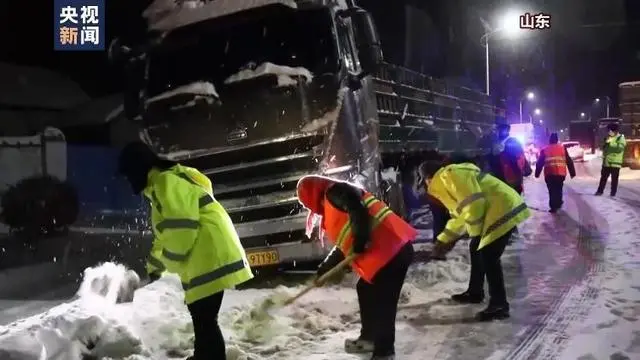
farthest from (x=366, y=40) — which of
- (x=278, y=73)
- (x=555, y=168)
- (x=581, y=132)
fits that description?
(x=581, y=132)

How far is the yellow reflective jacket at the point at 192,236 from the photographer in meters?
4.03

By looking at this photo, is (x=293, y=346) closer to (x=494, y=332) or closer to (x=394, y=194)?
(x=494, y=332)

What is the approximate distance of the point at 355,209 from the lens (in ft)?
15.4

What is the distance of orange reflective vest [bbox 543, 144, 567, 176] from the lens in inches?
535

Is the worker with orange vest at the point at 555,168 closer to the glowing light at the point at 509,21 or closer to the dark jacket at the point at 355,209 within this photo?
the dark jacket at the point at 355,209

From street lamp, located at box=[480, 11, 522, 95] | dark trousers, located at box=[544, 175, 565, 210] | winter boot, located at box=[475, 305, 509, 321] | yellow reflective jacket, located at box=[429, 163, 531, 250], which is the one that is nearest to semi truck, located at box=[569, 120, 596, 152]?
street lamp, located at box=[480, 11, 522, 95]

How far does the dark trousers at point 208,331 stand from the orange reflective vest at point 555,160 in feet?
35.2

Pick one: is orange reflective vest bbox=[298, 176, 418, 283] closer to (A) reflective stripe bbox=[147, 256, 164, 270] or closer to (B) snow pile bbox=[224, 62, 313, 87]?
(A) reflective stripe bbox=[147, 256, 164, 270]

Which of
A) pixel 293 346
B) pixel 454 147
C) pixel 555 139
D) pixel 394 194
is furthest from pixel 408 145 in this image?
pixel 293 346

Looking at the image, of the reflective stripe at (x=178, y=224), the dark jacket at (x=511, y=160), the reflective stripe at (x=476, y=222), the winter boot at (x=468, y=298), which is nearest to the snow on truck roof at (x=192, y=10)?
the reflective stripe at (x=476, y=222)

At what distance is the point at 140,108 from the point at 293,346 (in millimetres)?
3947

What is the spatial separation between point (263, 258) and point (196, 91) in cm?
197

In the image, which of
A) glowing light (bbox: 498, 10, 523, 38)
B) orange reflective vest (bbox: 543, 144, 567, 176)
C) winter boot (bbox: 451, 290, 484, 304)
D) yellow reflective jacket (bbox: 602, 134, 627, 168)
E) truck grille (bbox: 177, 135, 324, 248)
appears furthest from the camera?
glowing light (bbox: 498, 10, 523, 38)

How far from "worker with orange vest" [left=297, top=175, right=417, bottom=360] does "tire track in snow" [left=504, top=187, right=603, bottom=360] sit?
0.93m
